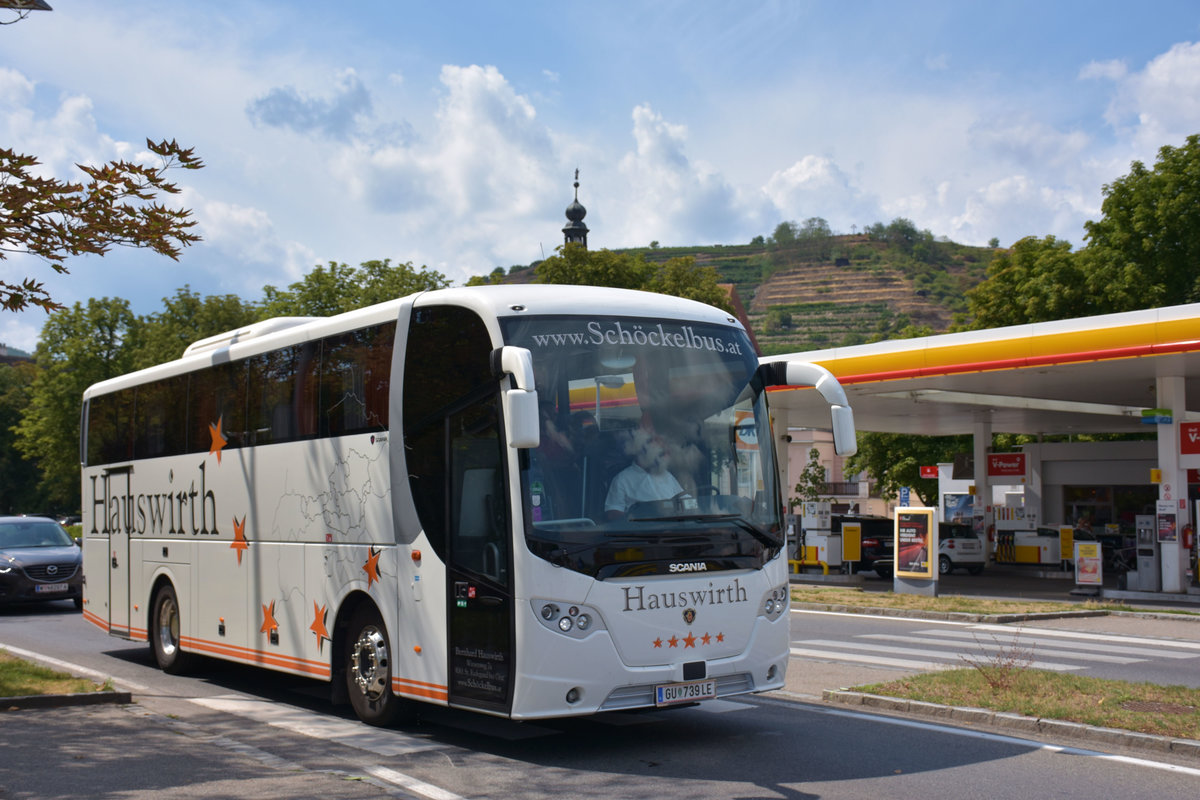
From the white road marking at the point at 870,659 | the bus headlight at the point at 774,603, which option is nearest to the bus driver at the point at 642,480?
the bus headlight at the point at 774,603

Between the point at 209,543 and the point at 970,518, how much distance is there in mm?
27506

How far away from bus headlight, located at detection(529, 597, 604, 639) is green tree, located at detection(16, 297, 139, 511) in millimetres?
59138

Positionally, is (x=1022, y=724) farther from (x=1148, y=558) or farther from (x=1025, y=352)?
(x=1148, y=558)

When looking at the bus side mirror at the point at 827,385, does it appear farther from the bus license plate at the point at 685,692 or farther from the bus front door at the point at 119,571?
the bus front door at the point at 119,571

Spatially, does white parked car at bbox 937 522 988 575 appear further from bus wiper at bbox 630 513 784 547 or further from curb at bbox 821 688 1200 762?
bus wiper at bbox 630 513 784 547

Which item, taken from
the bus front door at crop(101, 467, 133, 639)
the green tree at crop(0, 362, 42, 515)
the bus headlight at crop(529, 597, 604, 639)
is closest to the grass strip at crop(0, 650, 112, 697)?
the bus front door at crop(101, 467, 133, 639)

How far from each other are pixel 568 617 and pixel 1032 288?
128 ft

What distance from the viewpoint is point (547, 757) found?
8062 mm

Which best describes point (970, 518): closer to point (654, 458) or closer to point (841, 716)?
point (841, 716)

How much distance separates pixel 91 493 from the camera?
15109 mm

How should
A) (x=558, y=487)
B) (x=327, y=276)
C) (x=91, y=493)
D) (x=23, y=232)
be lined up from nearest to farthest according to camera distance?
(x=558, y=487) → (x=23, y=232) → (x=91, y=493) → (x=327, y=276)

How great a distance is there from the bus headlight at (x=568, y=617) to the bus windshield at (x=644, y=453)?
24cm

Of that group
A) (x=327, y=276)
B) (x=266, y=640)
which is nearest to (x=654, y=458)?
(x=266, y=640)

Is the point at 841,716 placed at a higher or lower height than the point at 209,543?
lower
